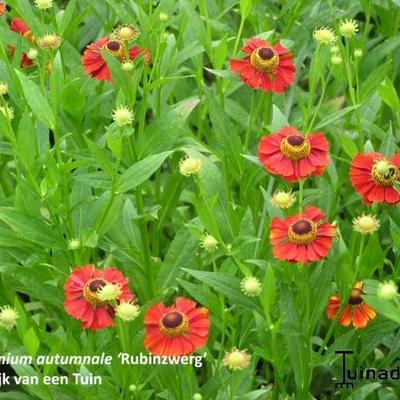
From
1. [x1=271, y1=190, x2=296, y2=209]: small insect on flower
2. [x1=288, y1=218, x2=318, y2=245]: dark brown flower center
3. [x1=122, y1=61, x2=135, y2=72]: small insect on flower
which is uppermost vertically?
[x1=122, y1=61, x2=135, y2=72]: small insect on flower

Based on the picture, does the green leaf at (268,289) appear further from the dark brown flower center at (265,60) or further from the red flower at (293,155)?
the dark brown flower center at (265,60)

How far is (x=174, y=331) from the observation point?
147cm

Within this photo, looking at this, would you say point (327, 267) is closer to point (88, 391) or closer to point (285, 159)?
point (285, 159)

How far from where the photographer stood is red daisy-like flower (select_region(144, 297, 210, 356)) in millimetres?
1466

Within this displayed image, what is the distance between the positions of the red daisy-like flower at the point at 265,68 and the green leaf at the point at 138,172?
289 millimetres

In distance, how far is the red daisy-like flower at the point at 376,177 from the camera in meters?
1.62

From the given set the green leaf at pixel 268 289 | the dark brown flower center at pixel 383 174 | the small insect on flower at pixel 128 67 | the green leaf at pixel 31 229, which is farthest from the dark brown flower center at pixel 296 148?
the green leaf at pixel 31 229

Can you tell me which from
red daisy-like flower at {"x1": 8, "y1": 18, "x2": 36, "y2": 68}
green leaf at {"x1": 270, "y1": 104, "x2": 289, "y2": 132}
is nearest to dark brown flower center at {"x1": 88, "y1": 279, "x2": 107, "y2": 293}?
green leaf at {"x1": 270, "y1": 104, "x2": 289, "y2": 132}

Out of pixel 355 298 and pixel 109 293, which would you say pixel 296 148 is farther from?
pixel 109 293

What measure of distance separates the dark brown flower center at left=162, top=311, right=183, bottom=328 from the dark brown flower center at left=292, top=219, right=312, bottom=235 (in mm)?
233

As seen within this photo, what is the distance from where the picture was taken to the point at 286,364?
6.39 feet

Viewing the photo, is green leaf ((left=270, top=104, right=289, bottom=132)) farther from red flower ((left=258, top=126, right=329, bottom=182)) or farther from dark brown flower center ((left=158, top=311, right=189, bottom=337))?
dark brown flower center ((left=158, top=311, right=189, bottom=337))

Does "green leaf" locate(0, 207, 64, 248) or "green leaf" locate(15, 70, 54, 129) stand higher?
"green leaf" locate(15, 70, 54, 129)

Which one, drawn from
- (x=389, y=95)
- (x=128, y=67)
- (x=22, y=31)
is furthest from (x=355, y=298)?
(x=22, y=31)
